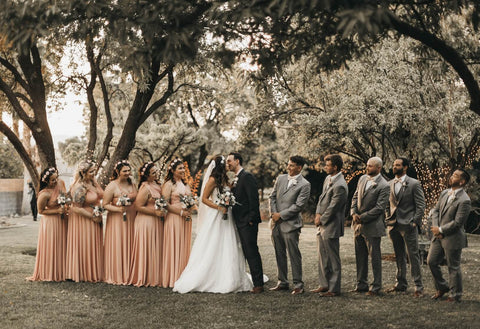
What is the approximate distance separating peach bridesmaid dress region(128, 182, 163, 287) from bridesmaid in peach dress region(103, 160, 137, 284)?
0.15 metres

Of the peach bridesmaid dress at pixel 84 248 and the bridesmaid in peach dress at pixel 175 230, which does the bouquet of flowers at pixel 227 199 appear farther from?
the peach bridesmaid dress at pixel 84 248

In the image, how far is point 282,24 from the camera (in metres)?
5.88

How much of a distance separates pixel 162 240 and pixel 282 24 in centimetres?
502

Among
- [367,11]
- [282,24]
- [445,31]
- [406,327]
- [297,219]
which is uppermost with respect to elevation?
[445,31]

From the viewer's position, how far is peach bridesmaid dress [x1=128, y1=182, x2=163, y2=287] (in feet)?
30.2

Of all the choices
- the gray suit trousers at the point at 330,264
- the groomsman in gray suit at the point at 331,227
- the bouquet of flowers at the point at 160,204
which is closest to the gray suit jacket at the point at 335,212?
the groomsman in gray suit at the point at 331,227

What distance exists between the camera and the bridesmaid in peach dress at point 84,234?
955 centimetres

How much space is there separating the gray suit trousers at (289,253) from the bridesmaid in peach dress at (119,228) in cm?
267

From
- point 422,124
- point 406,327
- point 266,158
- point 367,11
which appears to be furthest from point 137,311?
point 266,158

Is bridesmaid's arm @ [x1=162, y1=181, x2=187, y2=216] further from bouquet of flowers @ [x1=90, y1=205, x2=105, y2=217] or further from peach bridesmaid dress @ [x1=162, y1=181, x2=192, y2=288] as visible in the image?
bouquet of flowers @ [x1=90, y1=205, x2=105, y2=217]

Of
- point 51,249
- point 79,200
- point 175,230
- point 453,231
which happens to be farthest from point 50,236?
point 453,231

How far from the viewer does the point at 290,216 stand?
863cm

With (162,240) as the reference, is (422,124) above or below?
above

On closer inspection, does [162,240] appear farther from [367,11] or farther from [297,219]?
[367,11]
